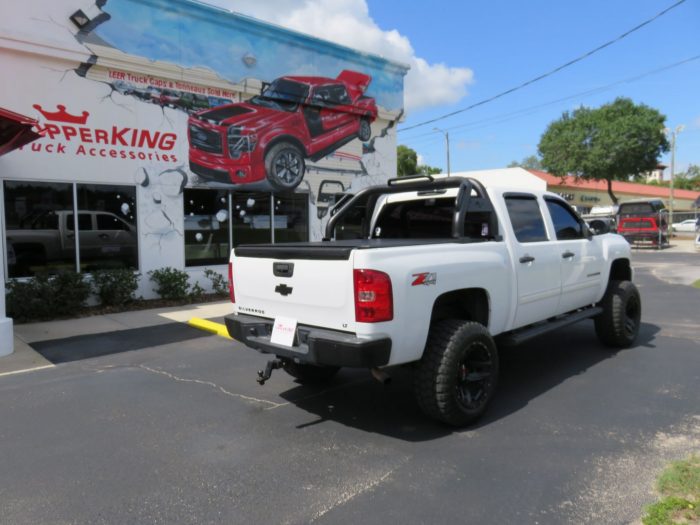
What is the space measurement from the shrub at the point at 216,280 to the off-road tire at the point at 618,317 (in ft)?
24.5

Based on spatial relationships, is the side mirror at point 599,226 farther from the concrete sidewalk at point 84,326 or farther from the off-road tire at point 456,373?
the concrete sidewalk at point 84,326

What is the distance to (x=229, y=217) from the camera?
38.0 ft

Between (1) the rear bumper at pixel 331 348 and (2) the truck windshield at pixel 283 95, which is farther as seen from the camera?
(2) the truck windshield at pixel 283 95

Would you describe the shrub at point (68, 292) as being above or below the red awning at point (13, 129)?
below

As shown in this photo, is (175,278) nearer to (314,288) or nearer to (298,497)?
(314,288)

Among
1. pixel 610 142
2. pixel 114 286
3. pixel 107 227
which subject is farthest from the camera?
pixel 610 142

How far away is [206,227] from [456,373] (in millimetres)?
8402

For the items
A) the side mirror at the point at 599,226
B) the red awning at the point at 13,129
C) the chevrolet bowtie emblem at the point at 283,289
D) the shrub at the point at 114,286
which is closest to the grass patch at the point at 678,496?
the chevrolet bowtie emblem at the point at 283,289

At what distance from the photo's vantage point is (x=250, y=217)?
11969 mm

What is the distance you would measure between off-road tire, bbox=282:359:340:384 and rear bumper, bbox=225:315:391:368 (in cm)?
86

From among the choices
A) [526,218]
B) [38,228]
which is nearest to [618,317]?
[526,218]

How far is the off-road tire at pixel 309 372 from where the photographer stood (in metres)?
5.05

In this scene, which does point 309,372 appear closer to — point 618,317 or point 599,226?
point 618,317

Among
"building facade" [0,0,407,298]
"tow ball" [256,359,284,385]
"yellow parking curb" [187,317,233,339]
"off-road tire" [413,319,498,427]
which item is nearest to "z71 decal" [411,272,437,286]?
"off-road tire" [413,319,498,427]
